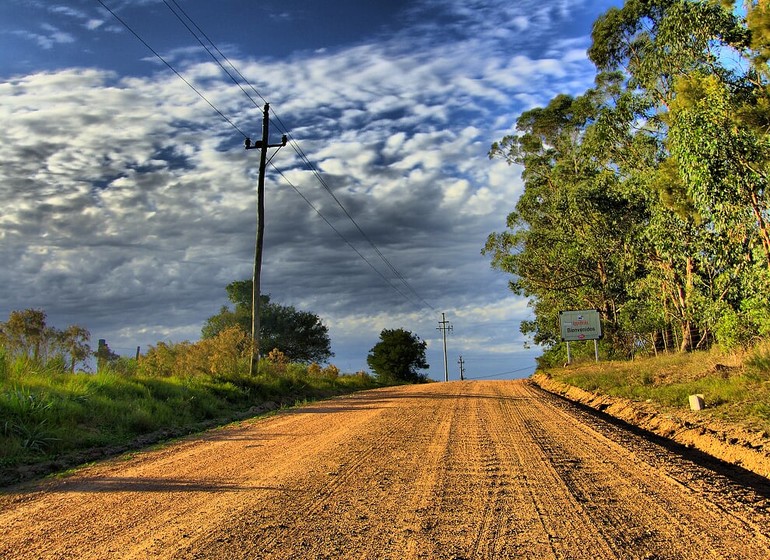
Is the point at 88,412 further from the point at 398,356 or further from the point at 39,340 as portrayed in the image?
the point at 398,356

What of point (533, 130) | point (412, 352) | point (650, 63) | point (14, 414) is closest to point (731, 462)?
point (14, 414)

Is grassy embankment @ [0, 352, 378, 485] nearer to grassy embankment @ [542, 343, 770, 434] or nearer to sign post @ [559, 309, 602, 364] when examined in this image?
grassy embankment @ [542, 343, 770, 434]

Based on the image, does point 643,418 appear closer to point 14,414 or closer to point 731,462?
point 731,462

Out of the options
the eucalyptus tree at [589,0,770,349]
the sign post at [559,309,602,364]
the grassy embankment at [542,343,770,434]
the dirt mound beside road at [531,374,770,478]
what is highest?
the eucalyptus tree at [589,0,770,349]

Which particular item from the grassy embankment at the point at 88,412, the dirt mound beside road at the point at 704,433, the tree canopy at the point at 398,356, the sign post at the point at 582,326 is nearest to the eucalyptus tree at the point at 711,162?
the dirt mound beside road at the point at 704,433

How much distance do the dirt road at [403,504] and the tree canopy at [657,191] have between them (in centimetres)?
917

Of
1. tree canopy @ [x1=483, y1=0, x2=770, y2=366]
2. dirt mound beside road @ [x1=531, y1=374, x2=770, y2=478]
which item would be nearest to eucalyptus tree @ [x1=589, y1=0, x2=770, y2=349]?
tree canopy @ [x1=483, y1=0, x2=770, y2=366]

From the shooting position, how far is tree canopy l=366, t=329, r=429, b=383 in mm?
55875

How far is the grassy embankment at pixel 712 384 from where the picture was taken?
8.94m

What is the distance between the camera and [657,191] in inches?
759

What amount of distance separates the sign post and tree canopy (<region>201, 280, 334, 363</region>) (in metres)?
26.3

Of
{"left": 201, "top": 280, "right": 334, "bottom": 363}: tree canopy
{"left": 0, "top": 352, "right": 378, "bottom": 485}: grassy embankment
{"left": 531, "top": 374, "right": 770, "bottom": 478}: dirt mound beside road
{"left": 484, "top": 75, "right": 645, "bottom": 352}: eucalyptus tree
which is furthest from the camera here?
{"left": 201, "top": 280, "right": 334, "bottom": 363}: tree canopy

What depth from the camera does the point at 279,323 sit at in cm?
5091

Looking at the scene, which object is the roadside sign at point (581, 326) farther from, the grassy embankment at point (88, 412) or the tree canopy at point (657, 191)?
the grassy embankment at point (88, 412)
